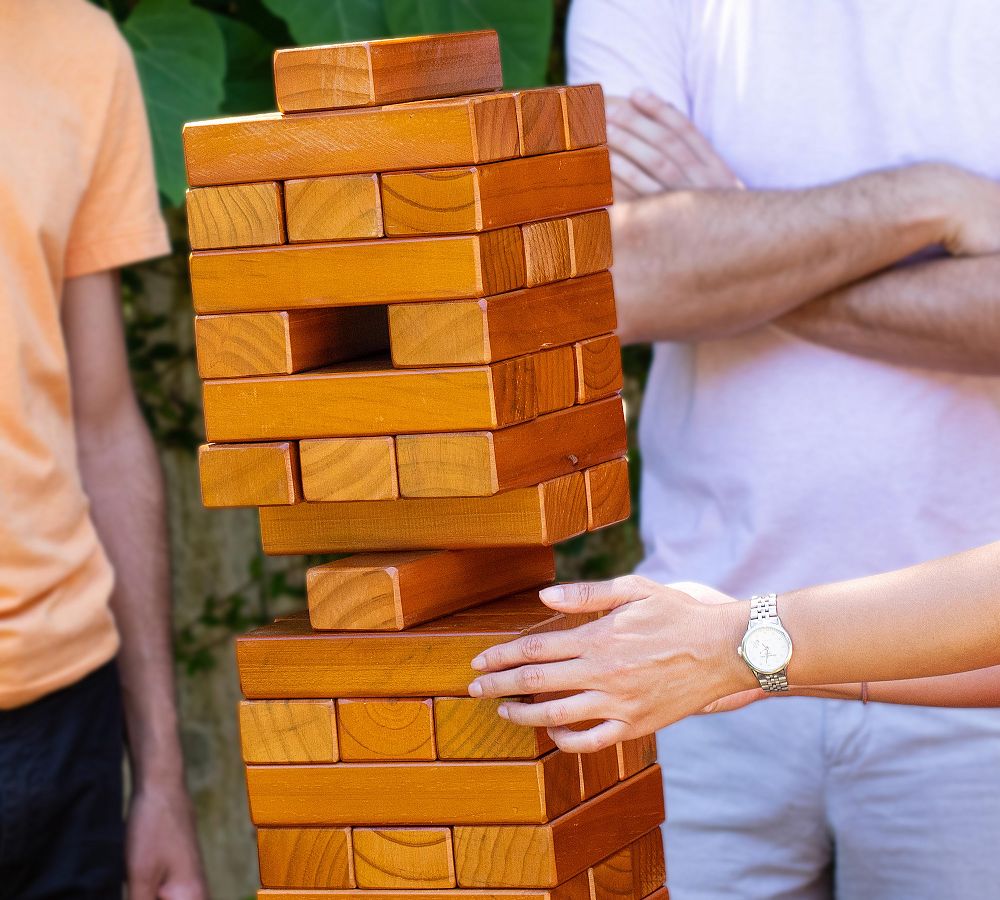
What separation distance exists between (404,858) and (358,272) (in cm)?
54

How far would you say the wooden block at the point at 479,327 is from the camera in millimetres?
1247

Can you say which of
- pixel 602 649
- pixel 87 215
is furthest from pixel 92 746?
pixel 602 649

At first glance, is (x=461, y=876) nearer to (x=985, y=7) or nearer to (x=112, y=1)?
(x=985, y=7)

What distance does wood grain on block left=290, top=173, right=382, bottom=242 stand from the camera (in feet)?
4.12

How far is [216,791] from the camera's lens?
11.2 feet

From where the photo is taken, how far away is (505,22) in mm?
2645

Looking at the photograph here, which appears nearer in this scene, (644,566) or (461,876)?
(461,876)

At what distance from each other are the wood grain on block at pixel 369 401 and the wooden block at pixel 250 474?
13 millimetres

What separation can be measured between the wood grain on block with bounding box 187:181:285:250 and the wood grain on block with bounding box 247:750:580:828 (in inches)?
19.5

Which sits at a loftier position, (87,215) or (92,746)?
(87,215)

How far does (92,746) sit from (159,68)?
1.24 metres

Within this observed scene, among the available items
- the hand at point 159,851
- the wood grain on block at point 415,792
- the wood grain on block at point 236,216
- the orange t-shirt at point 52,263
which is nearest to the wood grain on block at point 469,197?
the wood grain on block at point 236,216

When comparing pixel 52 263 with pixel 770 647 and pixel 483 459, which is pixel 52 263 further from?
pixel 770 647

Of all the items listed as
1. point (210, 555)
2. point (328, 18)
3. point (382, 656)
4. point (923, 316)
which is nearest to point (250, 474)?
point (382, 656)
